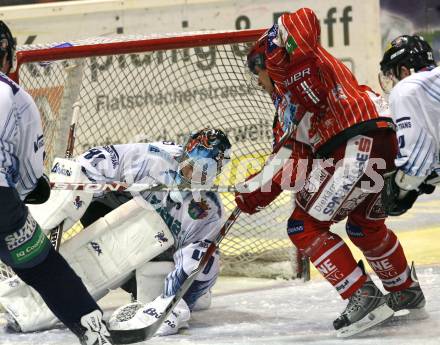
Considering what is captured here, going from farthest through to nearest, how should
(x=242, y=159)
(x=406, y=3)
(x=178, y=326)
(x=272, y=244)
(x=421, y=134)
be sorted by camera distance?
1. (x=406, y=3)
2. (x=242, y=159)
3. (x=272, y=244)
4. (x=178, y=326)
5. (x=421, y=134)

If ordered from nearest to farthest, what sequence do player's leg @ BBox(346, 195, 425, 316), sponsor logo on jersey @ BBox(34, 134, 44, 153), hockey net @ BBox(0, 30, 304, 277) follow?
1. sponsor logo on jersey @ BBox(34, 134, 44, 153)
2. player's leg @ BBox(346, 195, 425, 316)
3. hockey net @ BBox(0, 30, 304, 277)

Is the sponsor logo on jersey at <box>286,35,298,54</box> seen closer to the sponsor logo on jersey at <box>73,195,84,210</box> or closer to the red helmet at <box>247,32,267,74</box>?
the red helmet at <box>247,32,267,74</box>

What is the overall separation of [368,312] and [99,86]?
82.4 inches

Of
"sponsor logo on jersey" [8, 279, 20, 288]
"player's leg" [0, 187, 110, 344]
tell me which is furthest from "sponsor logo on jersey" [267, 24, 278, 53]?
"sponsor logo on jersey" [8, 279, 20, 288]

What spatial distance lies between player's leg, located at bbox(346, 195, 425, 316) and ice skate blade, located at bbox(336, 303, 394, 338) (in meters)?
0.22

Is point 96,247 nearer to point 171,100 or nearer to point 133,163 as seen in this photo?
point 133,163

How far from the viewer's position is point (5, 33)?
312 cm

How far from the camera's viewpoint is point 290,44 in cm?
349

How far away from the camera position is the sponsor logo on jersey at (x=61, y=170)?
4012 mm

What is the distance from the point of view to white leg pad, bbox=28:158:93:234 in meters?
3.98

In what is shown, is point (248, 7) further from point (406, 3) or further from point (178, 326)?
point (178, 326)

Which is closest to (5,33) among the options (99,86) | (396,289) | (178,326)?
(178,326)

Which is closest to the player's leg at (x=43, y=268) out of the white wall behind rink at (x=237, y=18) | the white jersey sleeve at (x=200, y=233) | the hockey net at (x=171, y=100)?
the white jersey sleeve at (x=200, y=233)

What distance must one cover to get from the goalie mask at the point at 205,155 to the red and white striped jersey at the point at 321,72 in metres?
0.37
